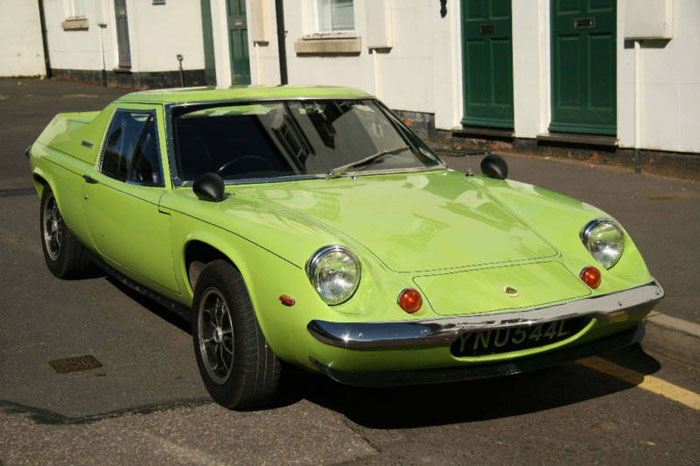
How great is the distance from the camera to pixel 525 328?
14.4 feet

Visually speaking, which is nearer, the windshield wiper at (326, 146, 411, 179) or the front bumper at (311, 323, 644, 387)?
the front bumper at (311, 323, 644, 387)

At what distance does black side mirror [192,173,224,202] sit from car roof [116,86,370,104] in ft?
2.78

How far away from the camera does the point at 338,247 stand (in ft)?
14.7

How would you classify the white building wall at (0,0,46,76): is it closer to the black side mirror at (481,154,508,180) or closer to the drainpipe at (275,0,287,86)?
the drainpipe at (275,0,287,86)

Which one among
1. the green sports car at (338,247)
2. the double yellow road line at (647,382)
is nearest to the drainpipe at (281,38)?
the green sports car at (338,247)

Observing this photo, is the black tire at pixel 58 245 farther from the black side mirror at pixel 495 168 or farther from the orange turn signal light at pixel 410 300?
the orange turn signal light at pixel 410 300

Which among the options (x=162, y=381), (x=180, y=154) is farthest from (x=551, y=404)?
(x=180, y=154)

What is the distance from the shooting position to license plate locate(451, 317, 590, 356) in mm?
4344

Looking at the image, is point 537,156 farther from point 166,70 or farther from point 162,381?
point 166,70

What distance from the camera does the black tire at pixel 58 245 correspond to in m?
7.46

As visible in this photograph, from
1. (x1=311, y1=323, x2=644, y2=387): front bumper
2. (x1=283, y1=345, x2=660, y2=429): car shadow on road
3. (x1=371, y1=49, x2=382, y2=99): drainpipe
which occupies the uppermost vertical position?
(x1=371, y1=49, x2=382, y2=99): drainpipe

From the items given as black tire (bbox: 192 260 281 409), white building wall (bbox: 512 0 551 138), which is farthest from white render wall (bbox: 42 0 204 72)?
black tire (bbox: 192 260 281 409)

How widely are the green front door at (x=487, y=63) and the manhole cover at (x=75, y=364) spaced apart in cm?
810

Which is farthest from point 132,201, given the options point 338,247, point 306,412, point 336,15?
point 336,15
